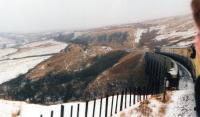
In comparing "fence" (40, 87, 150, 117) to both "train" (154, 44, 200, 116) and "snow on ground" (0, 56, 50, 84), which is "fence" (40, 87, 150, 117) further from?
"snow on ground" (0, 56, 50, 84)

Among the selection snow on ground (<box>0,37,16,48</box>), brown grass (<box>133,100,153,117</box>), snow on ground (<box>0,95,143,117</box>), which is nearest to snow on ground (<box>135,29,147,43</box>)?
snow on ground (<box>0,95,143,117</box>)

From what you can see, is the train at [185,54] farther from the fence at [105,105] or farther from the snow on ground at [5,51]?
the snow on ground at [5,51]

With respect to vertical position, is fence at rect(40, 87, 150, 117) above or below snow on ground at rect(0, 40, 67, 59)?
below

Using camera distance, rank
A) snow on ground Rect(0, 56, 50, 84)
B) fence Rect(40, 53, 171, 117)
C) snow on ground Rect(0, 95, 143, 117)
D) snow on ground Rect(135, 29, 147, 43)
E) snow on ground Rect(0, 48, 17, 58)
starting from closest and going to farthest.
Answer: fence Rect(40, 53, 171, 117) < snow on ground Rect(0, 95, 143, 117) < snow on ground Rect(135, 29, 147, 43) < snow on ground Rect(0, 56, 50, 84) < snow on ground Rect(0, 48, 17, 58)

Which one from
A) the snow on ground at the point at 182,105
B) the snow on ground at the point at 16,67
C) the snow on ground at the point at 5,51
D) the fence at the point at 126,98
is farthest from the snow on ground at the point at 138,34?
the snow on ground at the point at 5,51

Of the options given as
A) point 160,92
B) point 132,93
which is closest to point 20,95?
point 132,93

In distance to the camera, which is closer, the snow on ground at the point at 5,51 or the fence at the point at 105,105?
the fence at the point at 105,105

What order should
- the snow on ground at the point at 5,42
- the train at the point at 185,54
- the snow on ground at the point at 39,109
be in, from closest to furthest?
the train at the point at 185,54 → the snow on ground at the point at 39,109 → the snow on ground at the point at 5,42

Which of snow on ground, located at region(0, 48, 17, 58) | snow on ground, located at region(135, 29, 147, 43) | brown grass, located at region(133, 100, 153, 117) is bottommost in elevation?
brown grass, located at region(133, 100, 153, 117)

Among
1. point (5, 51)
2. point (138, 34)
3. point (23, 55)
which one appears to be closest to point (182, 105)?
point (138, 34)
